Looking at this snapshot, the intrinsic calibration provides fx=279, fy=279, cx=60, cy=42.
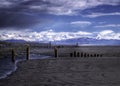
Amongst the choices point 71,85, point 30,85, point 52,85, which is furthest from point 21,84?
point 71,85

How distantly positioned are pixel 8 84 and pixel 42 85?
285 cm

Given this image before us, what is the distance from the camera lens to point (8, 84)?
2184 cm

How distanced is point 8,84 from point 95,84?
6753 mm

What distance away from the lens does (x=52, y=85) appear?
21.1 metres

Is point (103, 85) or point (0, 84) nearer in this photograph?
point (103, 85)

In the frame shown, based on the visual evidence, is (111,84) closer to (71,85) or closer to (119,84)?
(119,84)

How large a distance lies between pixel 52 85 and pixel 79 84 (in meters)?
2.10

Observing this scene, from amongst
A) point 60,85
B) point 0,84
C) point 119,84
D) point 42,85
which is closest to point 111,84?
point 119,84

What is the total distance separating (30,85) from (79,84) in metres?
3.75

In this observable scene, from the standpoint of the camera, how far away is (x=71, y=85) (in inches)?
824

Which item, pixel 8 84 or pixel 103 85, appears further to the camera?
pixel 8 84

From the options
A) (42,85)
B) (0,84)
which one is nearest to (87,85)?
(42,85)

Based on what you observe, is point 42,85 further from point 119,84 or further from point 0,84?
point 119,84

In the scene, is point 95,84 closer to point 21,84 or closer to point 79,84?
point 79,84
